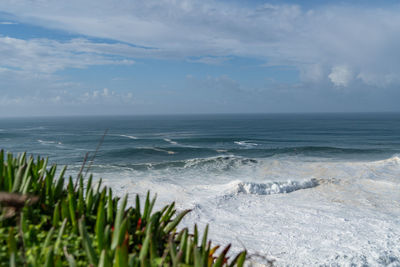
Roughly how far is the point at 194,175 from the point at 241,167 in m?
4.07

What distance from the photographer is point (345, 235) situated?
799 centimetres

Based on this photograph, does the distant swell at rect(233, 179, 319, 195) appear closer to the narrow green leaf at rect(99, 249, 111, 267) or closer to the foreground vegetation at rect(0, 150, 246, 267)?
the foreground vegetation at rect(0, 150, 246, 267)

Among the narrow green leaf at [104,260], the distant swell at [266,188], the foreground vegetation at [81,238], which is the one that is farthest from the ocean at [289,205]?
the narrow green leaf at [104,260]

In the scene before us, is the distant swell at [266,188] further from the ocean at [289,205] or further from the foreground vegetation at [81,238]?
the foreground vegetation at [81,238]

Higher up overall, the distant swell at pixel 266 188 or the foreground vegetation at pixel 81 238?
the foreground vegetation at pixel 81 238

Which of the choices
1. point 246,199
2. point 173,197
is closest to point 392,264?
point 246,199

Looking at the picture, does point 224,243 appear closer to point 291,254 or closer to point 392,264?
point 291,254

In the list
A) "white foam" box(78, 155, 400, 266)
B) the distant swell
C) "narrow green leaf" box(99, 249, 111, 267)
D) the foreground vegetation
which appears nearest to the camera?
"narrow green leaf" box(99, 249, 111, 267)

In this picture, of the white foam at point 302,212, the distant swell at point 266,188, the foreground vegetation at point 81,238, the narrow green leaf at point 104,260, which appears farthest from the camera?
the distant swell at point 266,188

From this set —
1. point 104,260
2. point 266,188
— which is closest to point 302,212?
point 266,188

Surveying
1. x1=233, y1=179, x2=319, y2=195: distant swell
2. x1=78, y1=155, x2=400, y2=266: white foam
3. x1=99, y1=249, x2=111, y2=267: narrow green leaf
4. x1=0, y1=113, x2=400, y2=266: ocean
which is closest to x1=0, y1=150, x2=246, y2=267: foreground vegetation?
x1=99, y1=249, x2=111, y2=267: narrow green leaf

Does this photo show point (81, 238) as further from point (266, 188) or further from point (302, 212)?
point (266, 188)

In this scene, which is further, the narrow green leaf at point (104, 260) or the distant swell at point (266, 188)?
the distant swell at point (266, 188)

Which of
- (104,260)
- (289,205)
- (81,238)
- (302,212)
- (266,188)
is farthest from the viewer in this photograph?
(266,188)
